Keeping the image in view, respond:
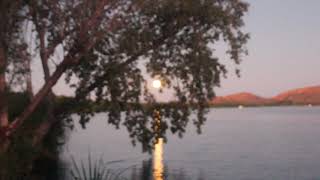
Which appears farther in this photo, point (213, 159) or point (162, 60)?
point (213, 159)

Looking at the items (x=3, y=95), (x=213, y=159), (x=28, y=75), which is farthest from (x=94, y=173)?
(x=213, y=159)

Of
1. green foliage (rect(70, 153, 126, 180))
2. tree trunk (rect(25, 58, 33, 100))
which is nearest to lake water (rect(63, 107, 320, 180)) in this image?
green foliage (rect(70, 153, 126, 180))

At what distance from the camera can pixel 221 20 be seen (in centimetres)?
2406

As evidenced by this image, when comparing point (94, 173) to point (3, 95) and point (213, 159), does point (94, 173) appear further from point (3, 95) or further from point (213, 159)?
point (213, 159)

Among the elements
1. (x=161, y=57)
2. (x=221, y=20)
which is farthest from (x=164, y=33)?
(x=221, y=20)

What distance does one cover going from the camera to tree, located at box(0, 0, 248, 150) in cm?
2317

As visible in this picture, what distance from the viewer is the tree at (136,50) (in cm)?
2317

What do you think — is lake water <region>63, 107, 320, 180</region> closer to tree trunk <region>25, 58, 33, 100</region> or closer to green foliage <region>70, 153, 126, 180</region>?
green foliage <region>70, 153, 126, 180</region>

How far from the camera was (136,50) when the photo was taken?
24859mm

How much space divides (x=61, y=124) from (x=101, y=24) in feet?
58.5

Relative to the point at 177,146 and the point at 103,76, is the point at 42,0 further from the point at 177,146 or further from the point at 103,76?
the point at 177,146

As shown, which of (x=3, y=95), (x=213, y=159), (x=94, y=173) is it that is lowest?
(x=213, y=159)

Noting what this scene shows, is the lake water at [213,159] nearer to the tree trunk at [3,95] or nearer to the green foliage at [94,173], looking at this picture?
the green foliage at [94,173]

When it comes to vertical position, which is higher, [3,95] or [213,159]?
[3,95]
